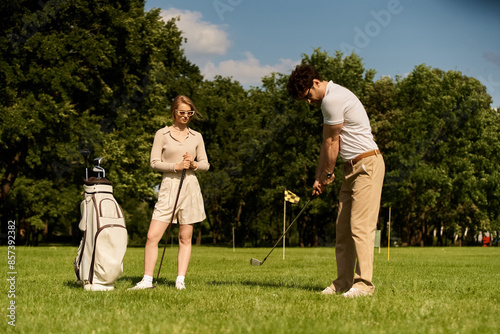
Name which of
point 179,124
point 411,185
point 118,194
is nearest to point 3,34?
point 118,194

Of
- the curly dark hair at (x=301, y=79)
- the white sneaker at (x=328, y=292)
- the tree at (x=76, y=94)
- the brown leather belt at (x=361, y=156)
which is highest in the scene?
the tree at (x=76, y=94)

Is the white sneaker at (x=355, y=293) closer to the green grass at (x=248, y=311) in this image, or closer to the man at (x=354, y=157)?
the man at (x=354, y=157)

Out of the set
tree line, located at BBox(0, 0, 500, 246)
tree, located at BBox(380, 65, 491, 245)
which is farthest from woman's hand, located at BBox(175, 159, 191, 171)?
tree, located at BBox(380, 65, 491, 245)

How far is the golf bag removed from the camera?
272 inches

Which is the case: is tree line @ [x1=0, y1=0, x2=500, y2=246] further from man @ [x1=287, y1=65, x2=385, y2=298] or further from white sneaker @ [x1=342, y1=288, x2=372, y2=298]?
white sneaker @ [x1=342, y1=288, x2=372, y2=298]

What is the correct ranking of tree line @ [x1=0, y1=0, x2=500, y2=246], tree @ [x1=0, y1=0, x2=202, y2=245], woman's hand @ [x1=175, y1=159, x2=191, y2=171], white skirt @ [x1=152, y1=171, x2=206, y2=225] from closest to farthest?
woman's hand @ [x1=175, y1=159, x2=191, y2=171]
white skirt @ [x1=152, y1=171, x2=206, y2=225]
tree @ [x1=0, y1=0, x2=202, y2=245]
tree line @ [x1=0, y1=0, x2=500, y2=246]

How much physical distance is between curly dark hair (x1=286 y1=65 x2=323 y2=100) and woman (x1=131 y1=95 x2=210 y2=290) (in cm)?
133

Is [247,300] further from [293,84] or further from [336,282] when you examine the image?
[293,84]

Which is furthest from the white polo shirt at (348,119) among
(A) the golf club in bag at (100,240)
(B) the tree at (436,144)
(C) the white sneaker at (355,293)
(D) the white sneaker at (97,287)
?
(B) the tree at (436,144)

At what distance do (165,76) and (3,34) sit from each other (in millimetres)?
10056

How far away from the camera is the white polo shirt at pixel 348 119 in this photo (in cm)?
668

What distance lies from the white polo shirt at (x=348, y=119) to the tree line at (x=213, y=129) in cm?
2063

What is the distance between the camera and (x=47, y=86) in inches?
1039

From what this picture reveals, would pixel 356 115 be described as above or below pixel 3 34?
below
